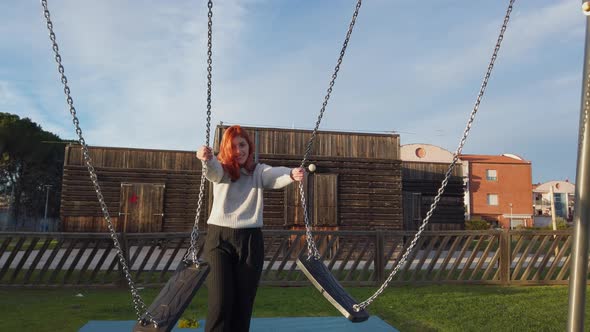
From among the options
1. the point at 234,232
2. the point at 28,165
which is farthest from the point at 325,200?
the point at 28,165

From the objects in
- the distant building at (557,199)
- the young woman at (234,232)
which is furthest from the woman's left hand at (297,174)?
the distant building at (557,199)

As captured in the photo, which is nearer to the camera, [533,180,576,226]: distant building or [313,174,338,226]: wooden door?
[313,174,338,226]: wooden door

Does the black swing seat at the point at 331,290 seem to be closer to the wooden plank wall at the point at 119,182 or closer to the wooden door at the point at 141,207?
the wooden plank wall at the point at 119,182

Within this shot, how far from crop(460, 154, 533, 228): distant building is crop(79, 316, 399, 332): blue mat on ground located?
36754 millimetres

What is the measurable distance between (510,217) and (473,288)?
35.1m

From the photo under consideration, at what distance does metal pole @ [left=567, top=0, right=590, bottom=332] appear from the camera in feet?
9.84

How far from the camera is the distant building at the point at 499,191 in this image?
1512 inches

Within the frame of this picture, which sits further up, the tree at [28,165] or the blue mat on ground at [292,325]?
the tree at [28,165]

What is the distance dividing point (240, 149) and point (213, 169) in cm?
31

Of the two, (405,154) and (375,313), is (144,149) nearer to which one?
(375,313)

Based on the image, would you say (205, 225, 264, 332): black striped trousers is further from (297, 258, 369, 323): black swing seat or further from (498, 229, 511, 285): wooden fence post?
(498, 229, 511, 285): wooden fence post

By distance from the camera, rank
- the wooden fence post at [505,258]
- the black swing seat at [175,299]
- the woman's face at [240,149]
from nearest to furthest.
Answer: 1. the black swing seat at [175,299]
2. the woman's face at [240,149]
3. the wooden fence post at [505,258]

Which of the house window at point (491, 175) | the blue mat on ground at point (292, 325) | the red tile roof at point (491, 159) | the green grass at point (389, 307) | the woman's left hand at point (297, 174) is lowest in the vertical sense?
the green grass at point (389, 307)

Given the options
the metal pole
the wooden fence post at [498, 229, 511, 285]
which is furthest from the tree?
the metal pole
